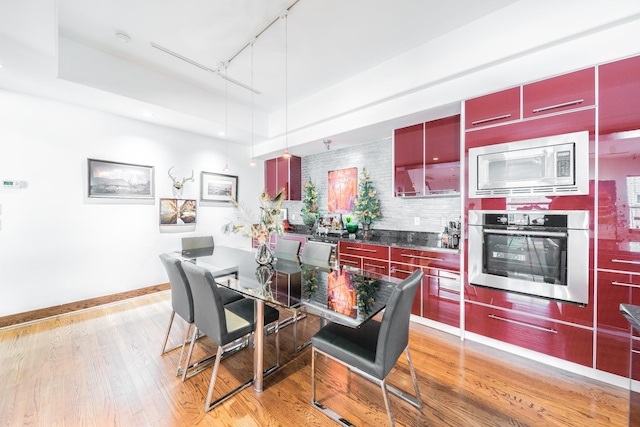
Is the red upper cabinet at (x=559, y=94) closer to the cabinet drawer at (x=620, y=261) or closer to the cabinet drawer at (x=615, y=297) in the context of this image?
the cabinet drawer at (x=620, y=261)

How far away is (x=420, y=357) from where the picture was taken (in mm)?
2230

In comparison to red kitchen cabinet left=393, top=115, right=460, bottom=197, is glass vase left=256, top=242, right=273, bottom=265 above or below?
below

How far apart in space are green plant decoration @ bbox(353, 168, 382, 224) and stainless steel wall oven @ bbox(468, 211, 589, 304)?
1588 mm

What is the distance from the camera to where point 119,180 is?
3504 mm

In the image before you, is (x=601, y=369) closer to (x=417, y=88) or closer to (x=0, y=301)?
(x=417, y=88)

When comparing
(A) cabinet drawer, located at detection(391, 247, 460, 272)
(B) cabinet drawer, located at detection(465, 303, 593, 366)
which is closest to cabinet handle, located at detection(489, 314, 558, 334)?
(B) cabinet drawer, located at detection(465, 303, 593, 366)

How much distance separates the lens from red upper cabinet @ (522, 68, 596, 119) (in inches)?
74.2

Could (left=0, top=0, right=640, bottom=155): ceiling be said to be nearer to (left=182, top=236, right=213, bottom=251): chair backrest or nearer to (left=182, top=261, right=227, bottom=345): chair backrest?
(left=182, top=236, right=213, bottom=251): chair backrest

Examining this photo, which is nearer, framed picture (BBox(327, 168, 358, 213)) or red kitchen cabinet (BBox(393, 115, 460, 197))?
red kitchen cabinet (BBox(393, 115, 460, 197))

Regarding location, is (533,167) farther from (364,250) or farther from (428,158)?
(364,250)

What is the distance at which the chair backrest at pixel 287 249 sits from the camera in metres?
2.97

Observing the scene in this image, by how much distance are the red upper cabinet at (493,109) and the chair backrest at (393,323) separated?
1.85 m

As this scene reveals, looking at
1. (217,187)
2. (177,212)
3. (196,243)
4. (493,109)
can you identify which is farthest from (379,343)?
(217,187)

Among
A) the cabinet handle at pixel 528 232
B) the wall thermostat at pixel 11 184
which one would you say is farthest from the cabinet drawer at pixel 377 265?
the wall thermostat at pixel 11 184
